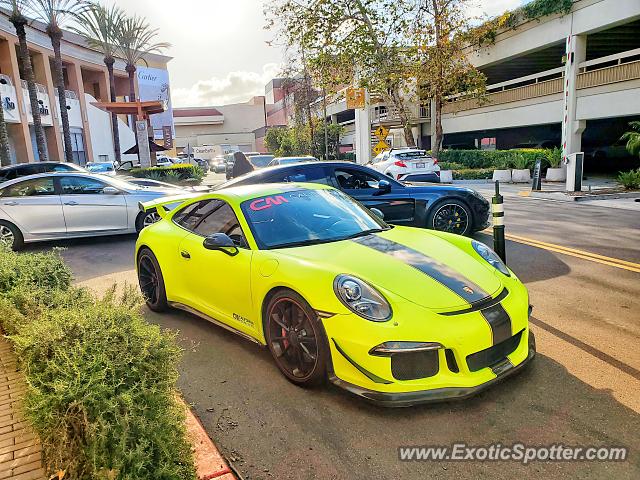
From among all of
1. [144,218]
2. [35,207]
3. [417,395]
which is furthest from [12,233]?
[417,395]

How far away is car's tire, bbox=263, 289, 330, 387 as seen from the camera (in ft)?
10.8

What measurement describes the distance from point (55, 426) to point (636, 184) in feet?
54.3

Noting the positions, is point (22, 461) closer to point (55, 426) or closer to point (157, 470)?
point (55, 426)

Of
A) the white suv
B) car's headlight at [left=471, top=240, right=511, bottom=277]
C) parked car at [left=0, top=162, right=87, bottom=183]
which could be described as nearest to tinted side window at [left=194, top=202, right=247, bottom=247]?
car's headlight at [left=471, top=240, right=511, bottom=277]

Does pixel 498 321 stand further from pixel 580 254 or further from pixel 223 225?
→ pixel 580 254

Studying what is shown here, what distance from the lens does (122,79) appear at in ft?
182

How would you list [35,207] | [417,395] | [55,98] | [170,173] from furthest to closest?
1. [55,98]
2. [170,173]
3. [35,207]
4. [417,395]

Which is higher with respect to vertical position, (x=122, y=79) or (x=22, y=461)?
(x=122, y=79)

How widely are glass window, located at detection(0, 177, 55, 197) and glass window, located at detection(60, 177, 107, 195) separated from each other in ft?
A: 0.71

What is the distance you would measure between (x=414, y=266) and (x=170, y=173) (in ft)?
65.0

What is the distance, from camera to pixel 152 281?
5.33m

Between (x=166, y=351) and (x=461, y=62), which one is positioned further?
(x=461, y=62)

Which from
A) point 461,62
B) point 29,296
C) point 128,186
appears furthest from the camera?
point 461,62

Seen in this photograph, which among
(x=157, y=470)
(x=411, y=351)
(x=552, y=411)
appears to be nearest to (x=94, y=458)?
(x=157, y=470)
